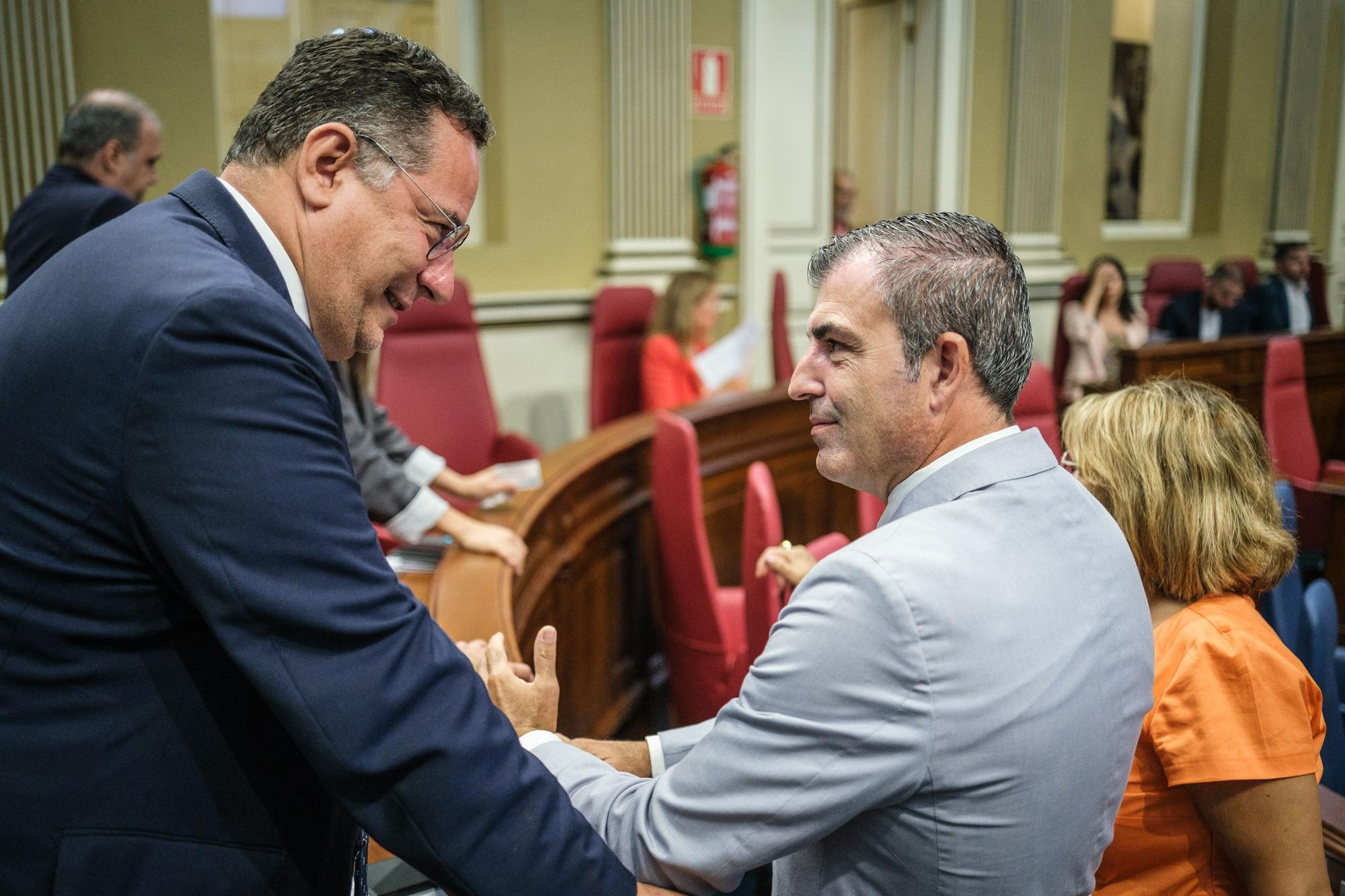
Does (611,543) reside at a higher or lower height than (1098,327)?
lower

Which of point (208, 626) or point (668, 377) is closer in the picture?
point (208, 626)

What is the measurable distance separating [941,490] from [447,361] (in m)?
3.38

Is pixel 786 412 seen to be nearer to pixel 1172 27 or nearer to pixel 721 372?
pixel 721 372

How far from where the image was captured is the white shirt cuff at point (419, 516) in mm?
2150

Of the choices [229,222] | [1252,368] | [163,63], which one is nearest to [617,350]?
[163,63]

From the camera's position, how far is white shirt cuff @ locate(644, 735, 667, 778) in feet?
4.15

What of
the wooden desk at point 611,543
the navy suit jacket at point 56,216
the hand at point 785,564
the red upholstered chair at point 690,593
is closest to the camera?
the wooden desk at point 611,543

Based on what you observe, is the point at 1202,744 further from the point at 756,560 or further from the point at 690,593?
the point at 690,593

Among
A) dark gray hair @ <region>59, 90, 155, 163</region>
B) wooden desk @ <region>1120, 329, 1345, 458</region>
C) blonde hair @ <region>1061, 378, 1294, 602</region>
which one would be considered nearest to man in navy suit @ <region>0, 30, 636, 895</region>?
blonde hair @ <region>1061, 378, 1294, 602</region>

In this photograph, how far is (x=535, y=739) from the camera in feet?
3.82

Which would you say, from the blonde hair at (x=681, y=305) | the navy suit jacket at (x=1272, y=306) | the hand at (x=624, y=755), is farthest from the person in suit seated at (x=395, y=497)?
the navy suit jacket at (x=1272, y=306)

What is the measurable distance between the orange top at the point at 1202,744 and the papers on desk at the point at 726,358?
283cm

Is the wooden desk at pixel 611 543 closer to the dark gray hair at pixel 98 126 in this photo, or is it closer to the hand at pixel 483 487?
the hand at pixel 483 487

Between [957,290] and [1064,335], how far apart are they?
5525 millimetres
